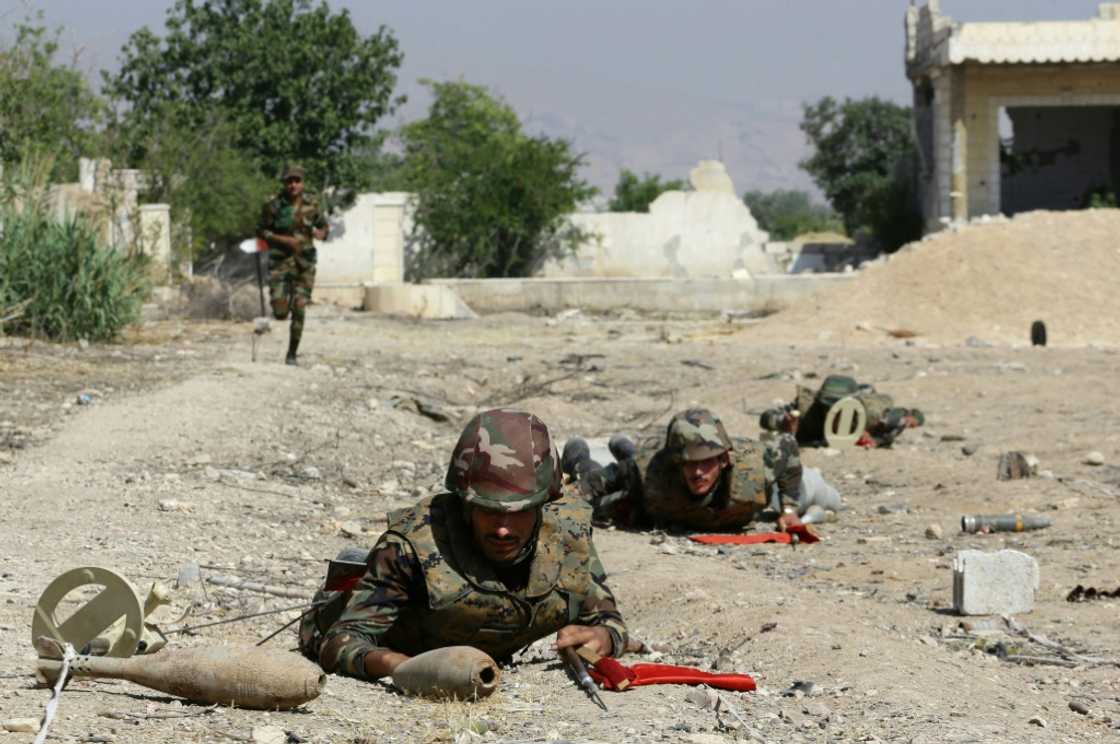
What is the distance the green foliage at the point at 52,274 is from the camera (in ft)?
43.1

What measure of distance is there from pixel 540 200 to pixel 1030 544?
21.2 meters

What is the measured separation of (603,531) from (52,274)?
7269 mm

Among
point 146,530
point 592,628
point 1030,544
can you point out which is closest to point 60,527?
point 146,530

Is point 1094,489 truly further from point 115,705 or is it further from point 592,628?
point 115,705

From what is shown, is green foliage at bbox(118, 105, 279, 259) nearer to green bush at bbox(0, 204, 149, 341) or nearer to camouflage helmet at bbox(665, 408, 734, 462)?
green bush at bbox(0, 204, 149, 341)

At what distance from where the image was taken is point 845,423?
10188mm

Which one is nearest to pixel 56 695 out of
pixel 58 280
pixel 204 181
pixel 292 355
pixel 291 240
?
pixel 291 240

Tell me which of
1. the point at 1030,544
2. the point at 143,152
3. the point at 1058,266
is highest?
the point at 143,152

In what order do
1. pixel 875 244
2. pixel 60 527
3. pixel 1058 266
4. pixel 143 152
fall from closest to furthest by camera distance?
pixel 60 527, pixel 1058 266, pixel 143 152, pixel 875 244

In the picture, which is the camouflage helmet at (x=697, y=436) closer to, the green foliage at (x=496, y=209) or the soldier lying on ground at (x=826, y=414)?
the soldier lying on ground at (x=826, y=414)

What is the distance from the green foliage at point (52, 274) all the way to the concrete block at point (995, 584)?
8664 millimetres

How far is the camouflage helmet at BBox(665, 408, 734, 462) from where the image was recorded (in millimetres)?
7148

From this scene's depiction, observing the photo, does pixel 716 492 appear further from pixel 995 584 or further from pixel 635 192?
pixel 635 192

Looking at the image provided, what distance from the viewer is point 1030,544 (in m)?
7.40
